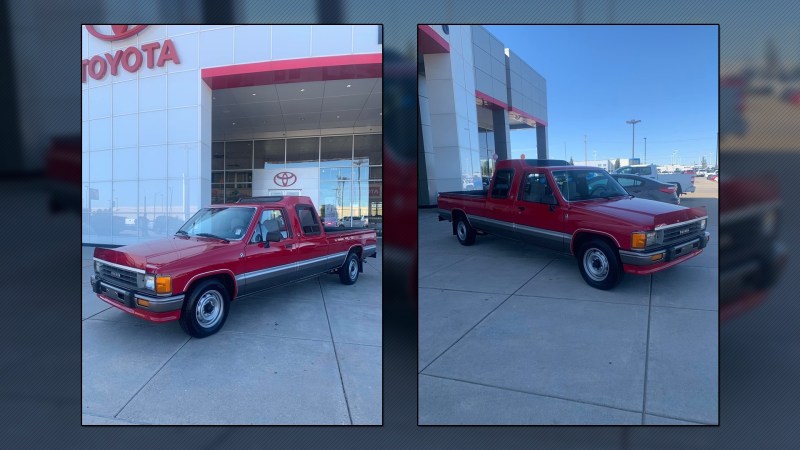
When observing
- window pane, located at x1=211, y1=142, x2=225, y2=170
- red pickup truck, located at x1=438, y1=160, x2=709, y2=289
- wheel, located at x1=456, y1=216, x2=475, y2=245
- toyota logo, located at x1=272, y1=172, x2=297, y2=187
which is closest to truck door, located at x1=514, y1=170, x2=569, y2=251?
red pickup truck, located at x1=438, y1=160, x2=709, y2=289

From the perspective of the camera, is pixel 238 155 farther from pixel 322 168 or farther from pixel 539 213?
pixel 539 213

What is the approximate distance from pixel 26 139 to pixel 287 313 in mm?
2457

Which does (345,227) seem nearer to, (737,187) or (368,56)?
(368,56)

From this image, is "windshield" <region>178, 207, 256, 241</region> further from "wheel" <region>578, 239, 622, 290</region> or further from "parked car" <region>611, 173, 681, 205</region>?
"parked car" <region>611, 173, 681, 205</region>

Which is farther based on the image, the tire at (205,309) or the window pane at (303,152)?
the window pane at (303,152)

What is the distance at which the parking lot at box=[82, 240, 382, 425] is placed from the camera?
10.8 ft

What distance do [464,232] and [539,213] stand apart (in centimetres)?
60

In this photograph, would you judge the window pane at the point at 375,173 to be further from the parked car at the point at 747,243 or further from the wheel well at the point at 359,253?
the parked car at the point at 747,243

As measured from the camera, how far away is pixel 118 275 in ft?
11.0

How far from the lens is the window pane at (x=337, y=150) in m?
3.45

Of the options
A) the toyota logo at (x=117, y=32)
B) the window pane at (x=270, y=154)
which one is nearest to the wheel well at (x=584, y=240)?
the window pane at (x=270, y=154)

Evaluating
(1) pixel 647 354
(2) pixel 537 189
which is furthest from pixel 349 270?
(1) pixel 647 354

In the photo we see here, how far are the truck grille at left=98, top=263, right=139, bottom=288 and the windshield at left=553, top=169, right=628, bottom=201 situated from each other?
A: 3.22 metres

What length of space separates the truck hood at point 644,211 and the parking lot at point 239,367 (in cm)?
175
